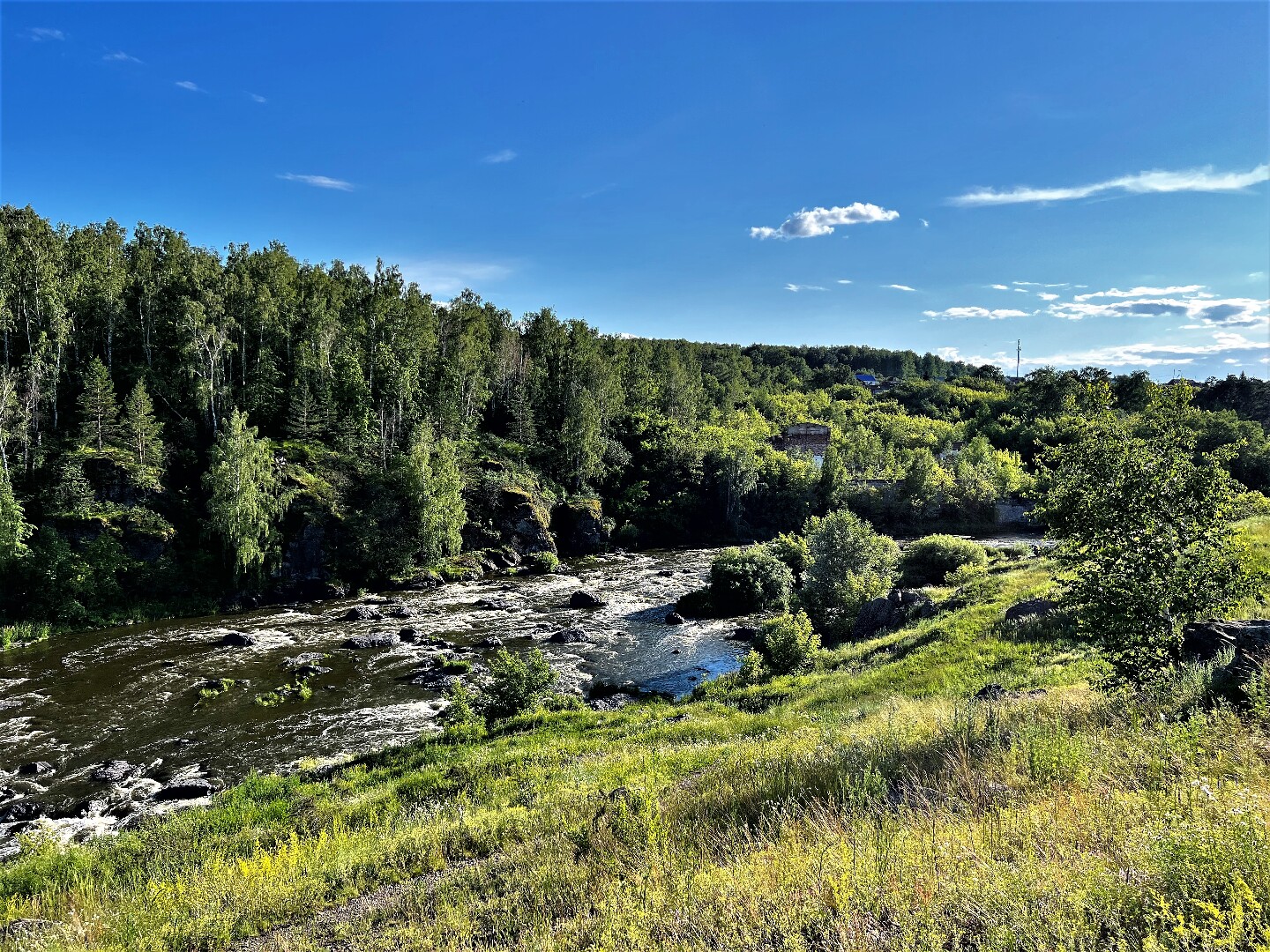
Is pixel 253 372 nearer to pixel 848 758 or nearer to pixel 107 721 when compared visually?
pixel 107 721

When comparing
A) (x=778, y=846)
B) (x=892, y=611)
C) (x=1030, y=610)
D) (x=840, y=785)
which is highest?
(x=778, y=846)

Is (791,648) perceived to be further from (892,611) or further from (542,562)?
(542,562)

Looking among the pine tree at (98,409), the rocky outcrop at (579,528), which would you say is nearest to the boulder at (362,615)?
the pine tree at (98,409)

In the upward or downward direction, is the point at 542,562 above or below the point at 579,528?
below

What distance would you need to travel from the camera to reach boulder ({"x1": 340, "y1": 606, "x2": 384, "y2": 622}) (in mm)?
39656

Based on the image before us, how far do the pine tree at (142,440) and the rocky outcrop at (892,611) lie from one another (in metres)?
49.4

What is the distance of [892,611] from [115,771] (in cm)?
3171

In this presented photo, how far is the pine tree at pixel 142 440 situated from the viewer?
146 ft

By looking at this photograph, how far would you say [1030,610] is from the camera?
22031 mm

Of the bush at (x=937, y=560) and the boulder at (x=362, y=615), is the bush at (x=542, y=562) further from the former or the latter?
the bush at (x=937, y=560)

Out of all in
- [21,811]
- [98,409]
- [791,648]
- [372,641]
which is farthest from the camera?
[98,409]

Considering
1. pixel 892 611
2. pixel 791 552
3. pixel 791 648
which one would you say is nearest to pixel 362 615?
pixel 791 648

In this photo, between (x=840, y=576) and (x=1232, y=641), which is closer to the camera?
(x=1232, y=641)

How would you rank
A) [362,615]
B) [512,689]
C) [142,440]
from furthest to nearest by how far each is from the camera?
[142,440] → [362,615] → [512,689]
